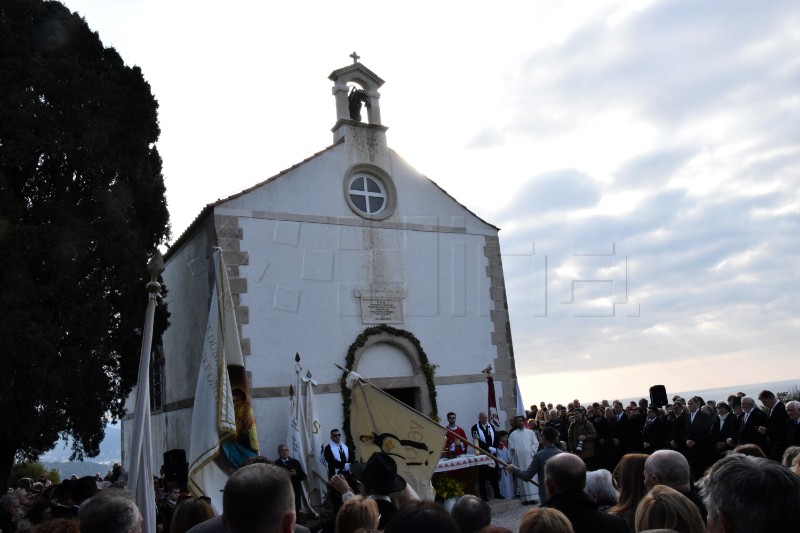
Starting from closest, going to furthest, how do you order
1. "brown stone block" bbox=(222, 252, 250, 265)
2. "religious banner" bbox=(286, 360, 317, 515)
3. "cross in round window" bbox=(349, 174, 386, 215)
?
"religious banner" bbox=(286, 360, 317, 515), "brown stone block" bbox=(222, 252, 250, 265), "cross in round window" bbox=(349, 174, 386, 215)

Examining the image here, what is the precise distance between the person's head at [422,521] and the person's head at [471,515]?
0.86 m

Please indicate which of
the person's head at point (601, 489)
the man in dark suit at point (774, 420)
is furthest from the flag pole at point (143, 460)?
the man in dark suit at point (774, 420)

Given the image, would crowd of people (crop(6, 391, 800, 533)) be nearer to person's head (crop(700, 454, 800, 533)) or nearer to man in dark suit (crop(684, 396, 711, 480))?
person's head (crop(700, 454, 800, 533))

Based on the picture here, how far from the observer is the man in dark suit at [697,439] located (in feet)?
40.6

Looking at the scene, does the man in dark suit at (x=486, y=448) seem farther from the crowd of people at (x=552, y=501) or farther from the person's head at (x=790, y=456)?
the person's head at (x=790, y=456)

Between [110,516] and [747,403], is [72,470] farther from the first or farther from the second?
[110,516]

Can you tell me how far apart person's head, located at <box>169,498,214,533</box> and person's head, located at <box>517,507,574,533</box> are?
2253 millimetres

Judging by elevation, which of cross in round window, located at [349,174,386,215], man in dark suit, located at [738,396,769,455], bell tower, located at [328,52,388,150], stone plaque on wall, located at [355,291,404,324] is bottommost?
man in dark suit, located at [738,396,769,455]

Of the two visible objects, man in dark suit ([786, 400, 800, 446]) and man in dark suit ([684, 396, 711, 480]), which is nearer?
man in dark suit ([786, 400, 800, 446])

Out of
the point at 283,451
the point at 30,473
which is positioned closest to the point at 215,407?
the point at 283,451

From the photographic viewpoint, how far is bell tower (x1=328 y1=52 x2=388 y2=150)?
1716cm

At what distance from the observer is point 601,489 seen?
528 centimetres

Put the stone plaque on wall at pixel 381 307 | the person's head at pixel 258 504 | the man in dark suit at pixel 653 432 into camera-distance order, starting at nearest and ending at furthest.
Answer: the person's head at pixel 258 504, the man in dark suit at pixel 653 432, the stone plaque on wall at pixel 381 307

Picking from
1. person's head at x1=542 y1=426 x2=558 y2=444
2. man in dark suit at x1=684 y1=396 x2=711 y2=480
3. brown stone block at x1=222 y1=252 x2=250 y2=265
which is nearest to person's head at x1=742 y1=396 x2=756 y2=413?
man in dark suit at x1=684 y1=396 x2=711 y2=480
